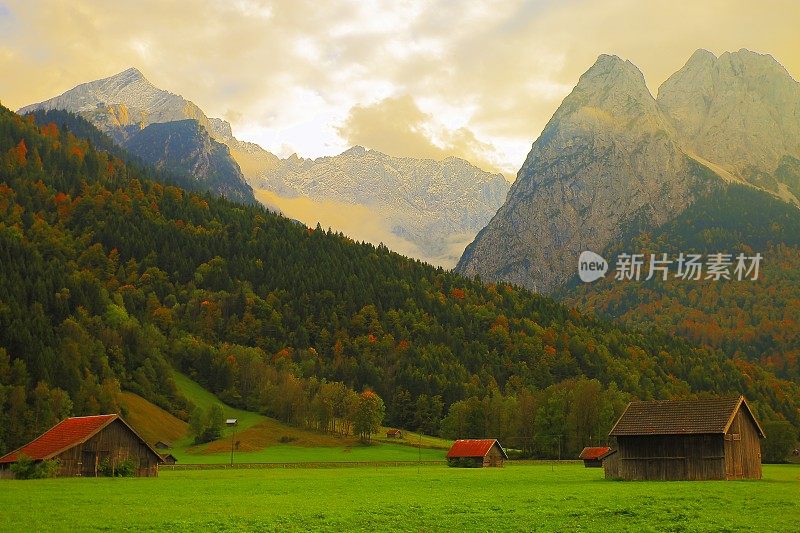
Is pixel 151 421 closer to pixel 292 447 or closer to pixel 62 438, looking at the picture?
pixel 292 447

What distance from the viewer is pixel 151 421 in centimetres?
16000

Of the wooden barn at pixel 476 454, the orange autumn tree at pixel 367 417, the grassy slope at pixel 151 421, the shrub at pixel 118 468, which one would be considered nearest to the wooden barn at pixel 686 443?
the wooden barn at pixel 476 454

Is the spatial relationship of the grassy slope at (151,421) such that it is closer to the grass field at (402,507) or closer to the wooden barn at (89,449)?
the wooden barn at (89,449)

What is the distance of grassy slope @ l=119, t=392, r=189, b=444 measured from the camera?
502ft

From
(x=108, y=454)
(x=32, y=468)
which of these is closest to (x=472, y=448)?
(x=108, y=454)

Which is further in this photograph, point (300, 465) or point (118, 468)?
point (300, 465)

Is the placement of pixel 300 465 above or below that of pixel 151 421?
below

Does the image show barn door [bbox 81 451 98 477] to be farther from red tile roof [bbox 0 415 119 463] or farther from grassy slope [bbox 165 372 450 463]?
grassy slope [bbox 165 372 450 463]

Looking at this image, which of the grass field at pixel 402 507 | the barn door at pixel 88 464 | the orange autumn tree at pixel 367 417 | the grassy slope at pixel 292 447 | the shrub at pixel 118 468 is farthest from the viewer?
the orange autumn tree at pixel 367 417

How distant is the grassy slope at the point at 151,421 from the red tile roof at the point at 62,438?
196 feet

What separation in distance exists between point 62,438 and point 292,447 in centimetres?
6971

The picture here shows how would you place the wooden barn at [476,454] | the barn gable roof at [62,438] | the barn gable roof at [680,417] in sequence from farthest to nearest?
the wooden barn at [476,454], the barn gable roof at [62,438], the barn gable roof at [680,417]

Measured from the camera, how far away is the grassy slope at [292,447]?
445ft

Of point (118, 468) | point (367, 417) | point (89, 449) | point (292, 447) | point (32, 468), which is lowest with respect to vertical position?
point (292, 447)
